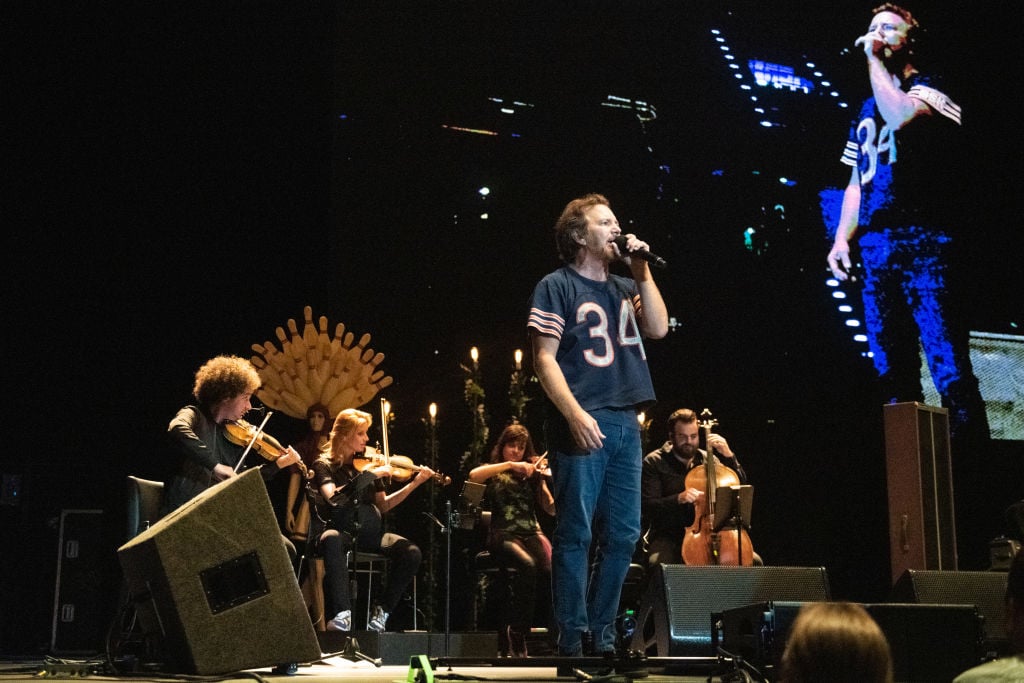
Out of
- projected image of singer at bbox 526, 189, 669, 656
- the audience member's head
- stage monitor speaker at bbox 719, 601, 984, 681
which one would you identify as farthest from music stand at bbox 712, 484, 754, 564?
the audience member's head

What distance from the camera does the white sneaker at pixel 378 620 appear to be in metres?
6.05

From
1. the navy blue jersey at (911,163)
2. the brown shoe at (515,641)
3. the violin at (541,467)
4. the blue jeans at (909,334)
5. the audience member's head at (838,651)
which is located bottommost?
the brown shoe at (515,641)

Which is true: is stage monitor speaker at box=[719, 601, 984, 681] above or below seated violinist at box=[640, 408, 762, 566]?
below

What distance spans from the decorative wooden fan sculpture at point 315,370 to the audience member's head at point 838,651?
564 cm

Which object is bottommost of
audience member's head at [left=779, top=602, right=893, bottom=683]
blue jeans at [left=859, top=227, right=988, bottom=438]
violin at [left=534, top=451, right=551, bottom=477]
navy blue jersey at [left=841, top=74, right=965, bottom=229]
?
audience member's head at [left=779, top=602, right=893, bottom=683]

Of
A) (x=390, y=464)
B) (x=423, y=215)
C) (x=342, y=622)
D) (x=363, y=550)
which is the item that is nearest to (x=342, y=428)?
(x=390, y=464)

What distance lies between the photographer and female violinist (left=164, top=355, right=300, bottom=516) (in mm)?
4859

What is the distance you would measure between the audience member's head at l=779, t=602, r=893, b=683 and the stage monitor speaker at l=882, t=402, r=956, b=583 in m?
4.88

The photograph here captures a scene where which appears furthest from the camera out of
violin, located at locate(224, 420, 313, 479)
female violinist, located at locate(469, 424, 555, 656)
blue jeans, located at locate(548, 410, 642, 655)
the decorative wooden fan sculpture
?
the decorative wooden fan sculpture

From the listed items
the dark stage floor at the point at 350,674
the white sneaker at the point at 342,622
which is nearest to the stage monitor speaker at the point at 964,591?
the dark stage floor at the point at 350,674

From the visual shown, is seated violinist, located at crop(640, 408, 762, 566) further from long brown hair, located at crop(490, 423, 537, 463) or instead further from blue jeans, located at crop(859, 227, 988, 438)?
blue jeans, located at crop(859, 227, 988, 438)

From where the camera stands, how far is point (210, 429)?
507 centimetres

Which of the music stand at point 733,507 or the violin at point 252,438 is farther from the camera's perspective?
the music stand at point 733,507

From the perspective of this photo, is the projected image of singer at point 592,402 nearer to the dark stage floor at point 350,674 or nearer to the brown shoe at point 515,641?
the dark stage floor at point 350,674
